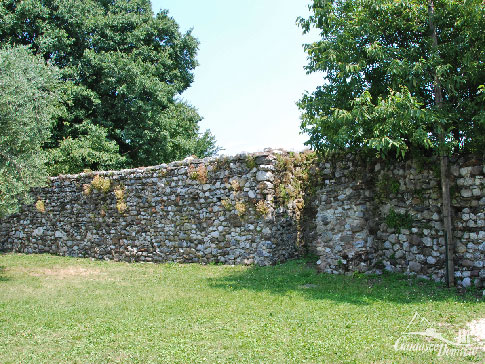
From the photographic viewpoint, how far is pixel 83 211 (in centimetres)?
1619

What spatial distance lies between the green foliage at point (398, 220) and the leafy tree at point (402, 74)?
0.96 metres

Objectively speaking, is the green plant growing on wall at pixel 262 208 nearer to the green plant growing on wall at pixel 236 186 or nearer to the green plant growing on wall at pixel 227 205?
the green plant growing on wall at pixel 236 186

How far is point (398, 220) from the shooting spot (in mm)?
9047

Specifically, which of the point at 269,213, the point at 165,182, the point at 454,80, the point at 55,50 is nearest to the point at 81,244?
the point at 165,182

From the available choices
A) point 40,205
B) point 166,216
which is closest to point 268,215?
point 166,216

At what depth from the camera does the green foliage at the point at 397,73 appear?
24.4 ft

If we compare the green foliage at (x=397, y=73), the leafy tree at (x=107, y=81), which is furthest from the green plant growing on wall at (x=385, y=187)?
the leafy tree at (x=107, y=81)

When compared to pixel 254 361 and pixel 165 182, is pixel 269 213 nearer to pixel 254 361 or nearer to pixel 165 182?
pixel 165 182

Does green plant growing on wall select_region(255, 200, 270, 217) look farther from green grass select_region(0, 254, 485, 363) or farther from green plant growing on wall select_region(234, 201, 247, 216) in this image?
green grass select_region(0, 254, 485, 363)

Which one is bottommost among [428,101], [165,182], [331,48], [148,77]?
[165,182]

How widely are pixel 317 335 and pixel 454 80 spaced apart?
5402 mm

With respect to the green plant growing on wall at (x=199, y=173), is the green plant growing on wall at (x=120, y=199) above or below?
below

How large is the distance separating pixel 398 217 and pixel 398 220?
0.07 meters

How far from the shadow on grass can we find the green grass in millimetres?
20
